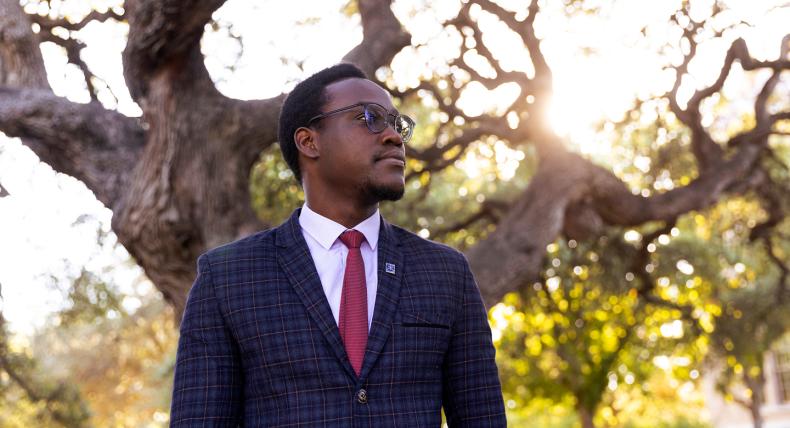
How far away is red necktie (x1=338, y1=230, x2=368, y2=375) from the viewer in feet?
9.43

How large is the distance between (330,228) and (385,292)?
29cm

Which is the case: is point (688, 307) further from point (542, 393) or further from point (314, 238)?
point (314, 238)

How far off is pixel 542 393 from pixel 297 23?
46.3 ft

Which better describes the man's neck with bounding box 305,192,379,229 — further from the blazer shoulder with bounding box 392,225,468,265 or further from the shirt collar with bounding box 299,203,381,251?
the blazer shoulder with bounding box 392,225,468,265

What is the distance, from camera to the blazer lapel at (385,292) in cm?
284

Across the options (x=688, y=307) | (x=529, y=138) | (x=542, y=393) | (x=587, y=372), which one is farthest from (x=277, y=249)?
(x=542, y=393)

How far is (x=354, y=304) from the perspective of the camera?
116 inches

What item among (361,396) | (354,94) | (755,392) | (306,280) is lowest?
(361,396)

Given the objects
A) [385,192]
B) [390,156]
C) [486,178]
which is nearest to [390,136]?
[390,156]

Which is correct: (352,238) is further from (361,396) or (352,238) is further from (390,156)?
(361,396)

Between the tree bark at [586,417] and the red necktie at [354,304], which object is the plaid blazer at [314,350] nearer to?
the red necktie at [354,304]

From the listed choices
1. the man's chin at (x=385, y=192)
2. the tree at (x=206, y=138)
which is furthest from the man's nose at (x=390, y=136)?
the tree at (x=206, y=138)

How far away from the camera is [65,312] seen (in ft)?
37.6

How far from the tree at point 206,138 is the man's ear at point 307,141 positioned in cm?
339
